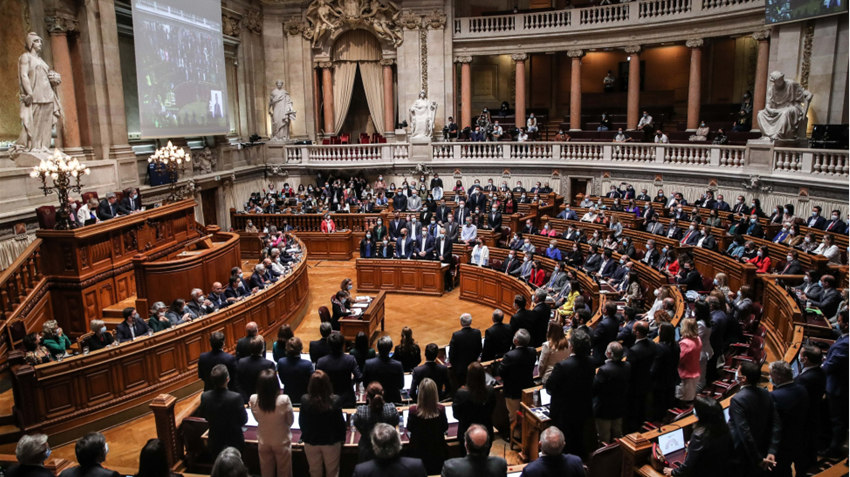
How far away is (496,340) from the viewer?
23.5 feet

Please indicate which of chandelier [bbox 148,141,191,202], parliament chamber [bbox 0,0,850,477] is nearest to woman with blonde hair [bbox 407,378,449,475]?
parliament chamber [bbox 0,0,850,477]

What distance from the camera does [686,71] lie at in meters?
25.5

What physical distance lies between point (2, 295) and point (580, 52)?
19895mm

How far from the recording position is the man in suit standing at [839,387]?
5.40m

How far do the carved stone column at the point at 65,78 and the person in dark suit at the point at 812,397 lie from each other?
1530 cm

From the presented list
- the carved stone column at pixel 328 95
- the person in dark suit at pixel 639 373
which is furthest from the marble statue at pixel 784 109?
the carved stone column at pixel 328 95

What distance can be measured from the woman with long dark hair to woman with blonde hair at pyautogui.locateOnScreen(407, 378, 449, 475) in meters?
1.01

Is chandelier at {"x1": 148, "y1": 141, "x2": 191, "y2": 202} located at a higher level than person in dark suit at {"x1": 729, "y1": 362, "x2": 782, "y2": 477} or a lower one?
higher

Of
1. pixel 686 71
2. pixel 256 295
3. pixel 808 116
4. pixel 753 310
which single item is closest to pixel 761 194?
pixel 808 116

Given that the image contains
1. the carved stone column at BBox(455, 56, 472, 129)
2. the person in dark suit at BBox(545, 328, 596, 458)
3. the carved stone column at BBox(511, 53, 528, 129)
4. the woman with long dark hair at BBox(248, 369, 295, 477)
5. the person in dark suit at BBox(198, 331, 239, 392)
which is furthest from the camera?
the carved stone column at BBox(455, 56, 472, 129)

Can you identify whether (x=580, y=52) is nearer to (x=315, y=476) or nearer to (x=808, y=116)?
(x=808, y=116)

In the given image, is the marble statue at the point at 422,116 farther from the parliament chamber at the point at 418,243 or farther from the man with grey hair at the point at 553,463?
the man with grey hair at the point at 553,463

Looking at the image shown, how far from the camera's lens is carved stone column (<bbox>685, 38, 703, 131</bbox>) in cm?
2055

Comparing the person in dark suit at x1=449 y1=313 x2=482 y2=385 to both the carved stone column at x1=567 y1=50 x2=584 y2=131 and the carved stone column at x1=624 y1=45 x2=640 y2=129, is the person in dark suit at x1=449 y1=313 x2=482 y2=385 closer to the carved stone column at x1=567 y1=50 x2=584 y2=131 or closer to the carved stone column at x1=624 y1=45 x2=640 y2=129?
the carved stone column at x1=624 y1=45 x2=640 y2=129
